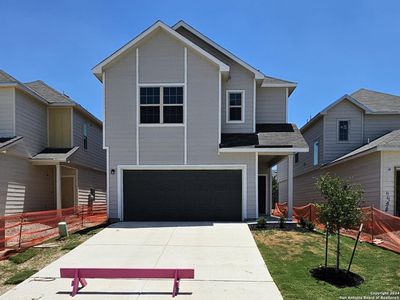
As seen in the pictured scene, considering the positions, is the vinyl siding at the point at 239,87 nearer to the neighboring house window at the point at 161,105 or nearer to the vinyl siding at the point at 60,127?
the neighboring house window at the point at 161,105

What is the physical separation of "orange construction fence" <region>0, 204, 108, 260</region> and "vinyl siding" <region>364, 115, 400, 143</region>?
15.1 meters

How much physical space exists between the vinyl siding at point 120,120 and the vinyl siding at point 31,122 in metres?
5.02

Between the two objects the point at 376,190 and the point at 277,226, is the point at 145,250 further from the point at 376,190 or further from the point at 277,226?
the point at 376,190

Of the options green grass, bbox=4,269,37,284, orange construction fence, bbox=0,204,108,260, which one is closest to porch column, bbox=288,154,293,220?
orange construction fence, bbox=0,204,108,260

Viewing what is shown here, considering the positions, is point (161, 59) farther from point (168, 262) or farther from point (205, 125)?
point (168, 262)

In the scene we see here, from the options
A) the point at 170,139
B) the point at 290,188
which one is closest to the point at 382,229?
the point at 290,188


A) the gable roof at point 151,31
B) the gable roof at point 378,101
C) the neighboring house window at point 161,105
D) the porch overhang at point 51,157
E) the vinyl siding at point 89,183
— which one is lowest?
the vinyl siding at point 89,183

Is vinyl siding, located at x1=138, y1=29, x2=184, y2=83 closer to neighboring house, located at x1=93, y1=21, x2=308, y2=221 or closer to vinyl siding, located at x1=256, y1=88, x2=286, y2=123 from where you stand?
neighboring house, located at x1=93, y1=21, x2=308, y2=221

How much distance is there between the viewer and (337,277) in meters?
8.16

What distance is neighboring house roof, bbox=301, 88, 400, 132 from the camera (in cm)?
1912

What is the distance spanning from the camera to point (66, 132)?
20.0m

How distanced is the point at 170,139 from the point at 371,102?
12.8 meters

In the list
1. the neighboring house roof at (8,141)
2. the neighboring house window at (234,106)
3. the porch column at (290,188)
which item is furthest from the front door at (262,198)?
the neighboring house roof at (8,141)

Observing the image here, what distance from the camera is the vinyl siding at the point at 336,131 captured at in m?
19.5
